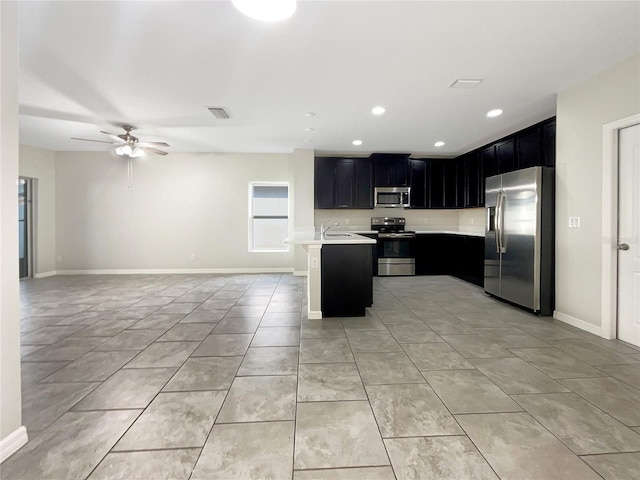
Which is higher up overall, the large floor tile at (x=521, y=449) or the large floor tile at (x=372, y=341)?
the large floor tile at (x=372, y=341)

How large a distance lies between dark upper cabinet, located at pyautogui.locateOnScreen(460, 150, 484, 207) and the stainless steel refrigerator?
1.61 m

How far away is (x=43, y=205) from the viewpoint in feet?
20.0

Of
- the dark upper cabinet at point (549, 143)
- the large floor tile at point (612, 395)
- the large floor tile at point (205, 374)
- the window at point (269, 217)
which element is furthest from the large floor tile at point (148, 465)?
the window at point (269, 217)

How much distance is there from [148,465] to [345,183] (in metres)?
5.65

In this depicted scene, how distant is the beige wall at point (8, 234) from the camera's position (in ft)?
4.60

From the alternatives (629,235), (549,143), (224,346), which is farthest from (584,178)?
(224,346)

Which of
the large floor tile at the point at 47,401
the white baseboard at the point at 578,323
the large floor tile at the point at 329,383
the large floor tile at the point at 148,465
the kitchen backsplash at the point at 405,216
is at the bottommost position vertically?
the large floor tile at the point at 148,465

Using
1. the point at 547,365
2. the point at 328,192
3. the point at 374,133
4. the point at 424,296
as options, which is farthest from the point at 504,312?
the point at 328,192

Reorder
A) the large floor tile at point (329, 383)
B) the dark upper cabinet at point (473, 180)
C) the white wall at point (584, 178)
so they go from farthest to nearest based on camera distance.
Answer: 1. the dark upper cabinet at point (473, 180)
2. the white wall at point (584, 178)
3. the large floor tile at point (329, 383)

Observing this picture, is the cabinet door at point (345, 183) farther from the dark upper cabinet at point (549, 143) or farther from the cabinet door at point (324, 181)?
the dark upper cabinet at point (549, 143)

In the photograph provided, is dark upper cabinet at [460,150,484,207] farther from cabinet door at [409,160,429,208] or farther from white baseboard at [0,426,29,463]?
white baseboard at [0,426,29,463]

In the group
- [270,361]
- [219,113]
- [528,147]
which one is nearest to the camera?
[270,361]

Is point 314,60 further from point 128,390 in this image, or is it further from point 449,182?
point 449,182

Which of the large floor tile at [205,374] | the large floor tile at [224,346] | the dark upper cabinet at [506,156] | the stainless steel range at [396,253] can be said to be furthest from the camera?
the stainless steel range at [396,253]
